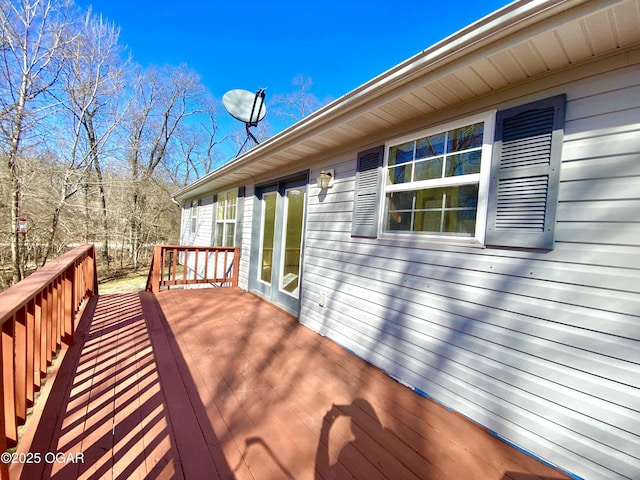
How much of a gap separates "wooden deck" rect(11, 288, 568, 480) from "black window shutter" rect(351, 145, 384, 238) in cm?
128

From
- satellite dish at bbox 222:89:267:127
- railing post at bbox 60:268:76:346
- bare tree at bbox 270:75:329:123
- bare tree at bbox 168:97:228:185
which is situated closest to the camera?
railing post at bbox 60:268:76:346

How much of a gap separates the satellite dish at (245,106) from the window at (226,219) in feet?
5.07

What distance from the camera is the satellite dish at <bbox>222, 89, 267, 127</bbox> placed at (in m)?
5.18

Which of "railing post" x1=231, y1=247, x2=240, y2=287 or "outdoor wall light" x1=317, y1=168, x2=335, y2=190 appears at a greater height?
"outdoor wall light" x1=317, y1=168, x2=335, y2=190

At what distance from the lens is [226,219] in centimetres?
659

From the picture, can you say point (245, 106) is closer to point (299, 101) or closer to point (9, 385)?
point (9, 385)

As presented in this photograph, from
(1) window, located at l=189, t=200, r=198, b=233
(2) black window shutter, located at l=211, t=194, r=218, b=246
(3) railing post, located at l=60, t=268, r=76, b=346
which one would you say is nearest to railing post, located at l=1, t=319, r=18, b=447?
(3) railing post, located at l=60, t=268, r=76, b=346

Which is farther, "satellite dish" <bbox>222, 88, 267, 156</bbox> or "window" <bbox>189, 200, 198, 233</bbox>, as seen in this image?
"window" <bbox>189, 200, 198, 233</bbox>

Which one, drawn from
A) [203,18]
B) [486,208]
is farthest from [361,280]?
[203,18]

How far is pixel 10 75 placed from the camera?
6297 mm

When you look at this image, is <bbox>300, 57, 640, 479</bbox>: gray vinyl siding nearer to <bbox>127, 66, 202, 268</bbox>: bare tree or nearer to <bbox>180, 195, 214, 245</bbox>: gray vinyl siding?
<bbox>180, 195, 214, 245</bbox>: gray vinyl siding

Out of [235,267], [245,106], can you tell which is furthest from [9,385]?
[245,106]

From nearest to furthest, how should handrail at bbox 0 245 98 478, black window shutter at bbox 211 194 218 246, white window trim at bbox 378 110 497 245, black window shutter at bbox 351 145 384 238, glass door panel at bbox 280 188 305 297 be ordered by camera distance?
handrail at bbox 0 245 98 478
white window trim at bbox 378 110 497 245
black window shutter at bbox 351 145 384 238
glass door panel at bbox 280 188 305 297
black window shutter at bbox 211 194 218 246

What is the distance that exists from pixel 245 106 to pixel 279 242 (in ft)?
9.45
